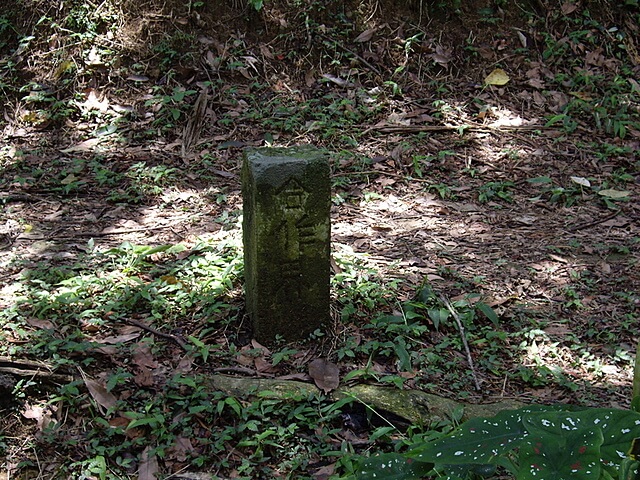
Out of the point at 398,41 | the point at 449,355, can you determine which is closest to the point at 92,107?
the point at 398,41

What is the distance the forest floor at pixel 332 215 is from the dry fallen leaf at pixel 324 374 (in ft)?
0.15

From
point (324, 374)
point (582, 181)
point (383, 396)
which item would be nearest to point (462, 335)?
point (383, 396)

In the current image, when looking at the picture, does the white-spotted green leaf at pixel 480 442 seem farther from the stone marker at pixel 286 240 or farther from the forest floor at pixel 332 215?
the stone marker at pixel 286 240

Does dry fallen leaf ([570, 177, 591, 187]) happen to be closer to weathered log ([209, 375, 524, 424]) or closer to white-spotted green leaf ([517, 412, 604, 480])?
weathered log ([209, 375, 524, 424])

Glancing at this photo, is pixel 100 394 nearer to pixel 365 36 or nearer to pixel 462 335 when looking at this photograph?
pixel 462 335

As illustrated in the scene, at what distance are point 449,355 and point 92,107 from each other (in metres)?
4.38

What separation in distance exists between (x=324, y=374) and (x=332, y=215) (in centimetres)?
198

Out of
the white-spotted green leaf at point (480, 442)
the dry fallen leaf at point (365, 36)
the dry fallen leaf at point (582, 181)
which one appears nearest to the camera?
the white-spotted green leaf at point (480, 442)

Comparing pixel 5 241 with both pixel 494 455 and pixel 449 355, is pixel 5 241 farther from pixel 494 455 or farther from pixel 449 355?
pixel 494 455

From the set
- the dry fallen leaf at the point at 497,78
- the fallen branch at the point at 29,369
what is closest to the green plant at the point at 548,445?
the fallen branch at the point at 29,369

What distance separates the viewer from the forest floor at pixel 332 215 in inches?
123

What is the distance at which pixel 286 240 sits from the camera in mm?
3500

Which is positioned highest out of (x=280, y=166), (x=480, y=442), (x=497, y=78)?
(x=497, y=78)

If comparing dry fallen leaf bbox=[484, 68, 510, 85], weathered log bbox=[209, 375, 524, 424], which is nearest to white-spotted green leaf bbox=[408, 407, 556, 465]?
weathered log bbox=[209, 375, 524, 424]
